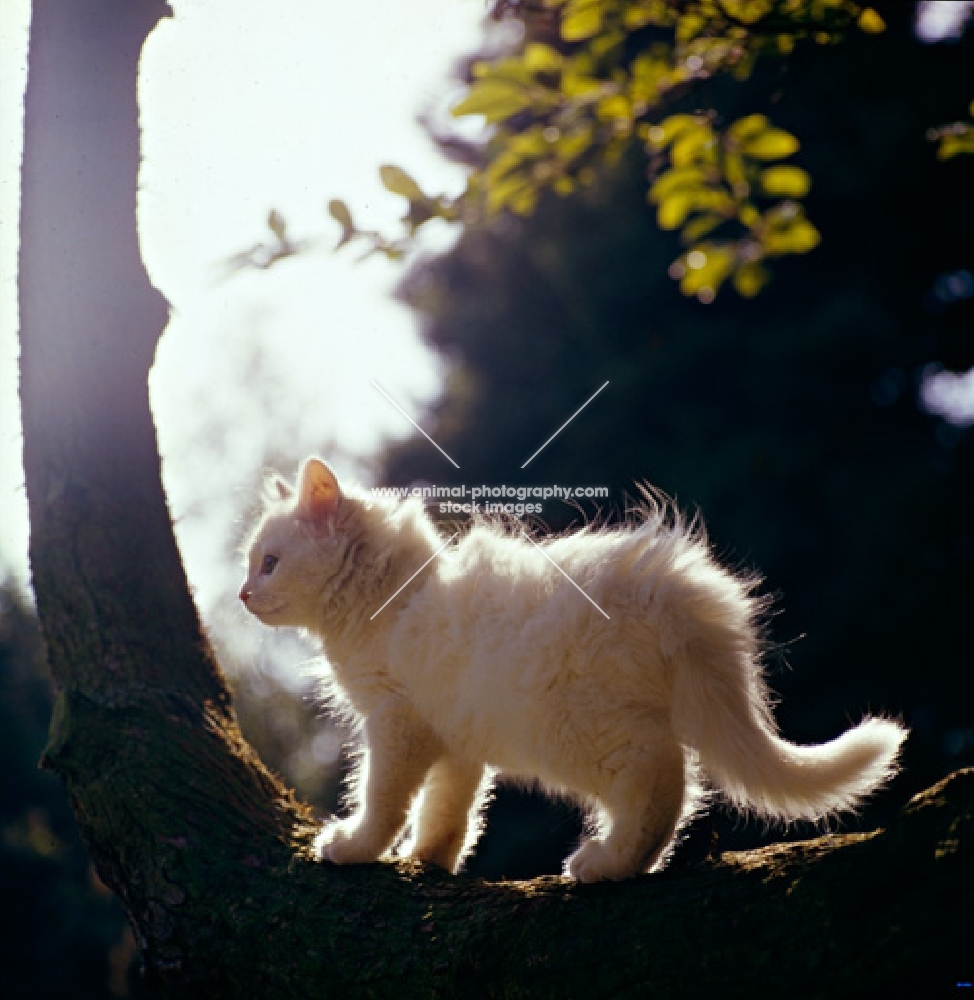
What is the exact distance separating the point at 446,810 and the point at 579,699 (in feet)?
2.99

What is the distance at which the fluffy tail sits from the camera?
2.33 meters

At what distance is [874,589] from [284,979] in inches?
259

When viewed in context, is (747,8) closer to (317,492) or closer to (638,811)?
(638,811)

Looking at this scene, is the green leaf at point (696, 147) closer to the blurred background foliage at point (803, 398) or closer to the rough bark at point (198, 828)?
the rough bark at point (198, 828)

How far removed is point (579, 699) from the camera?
97.7 inches

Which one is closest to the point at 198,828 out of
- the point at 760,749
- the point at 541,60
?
the point at 760,749

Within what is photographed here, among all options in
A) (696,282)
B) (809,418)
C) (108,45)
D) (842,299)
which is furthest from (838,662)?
(108,45)

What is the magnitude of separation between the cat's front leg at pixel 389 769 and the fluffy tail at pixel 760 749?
0.88 metres

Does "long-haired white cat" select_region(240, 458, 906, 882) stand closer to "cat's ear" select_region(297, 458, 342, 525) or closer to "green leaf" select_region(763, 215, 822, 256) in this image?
"cat's ear" select_region(297, 458, 342, 525)

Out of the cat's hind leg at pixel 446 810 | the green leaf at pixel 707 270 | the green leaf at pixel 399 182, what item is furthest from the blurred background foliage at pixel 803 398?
the green leaf at pixel 399 182

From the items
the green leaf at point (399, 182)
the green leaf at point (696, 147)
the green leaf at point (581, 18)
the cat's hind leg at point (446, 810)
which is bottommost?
the cat's hind leg at point (446, 810)

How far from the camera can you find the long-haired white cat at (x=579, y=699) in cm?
241

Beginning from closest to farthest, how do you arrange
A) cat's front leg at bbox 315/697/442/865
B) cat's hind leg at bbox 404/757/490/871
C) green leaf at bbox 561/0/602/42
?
green leaf at bbox 561/0/602/42, cat's front leg at bbox 315/697/442/865, cat's hind leg at bbox 404/757/490/871

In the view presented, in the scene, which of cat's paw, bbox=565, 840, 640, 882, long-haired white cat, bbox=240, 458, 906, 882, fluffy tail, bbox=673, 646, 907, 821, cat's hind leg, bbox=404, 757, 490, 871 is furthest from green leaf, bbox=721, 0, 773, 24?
cat's hind leg, bbox=404, 757, 490, 871
